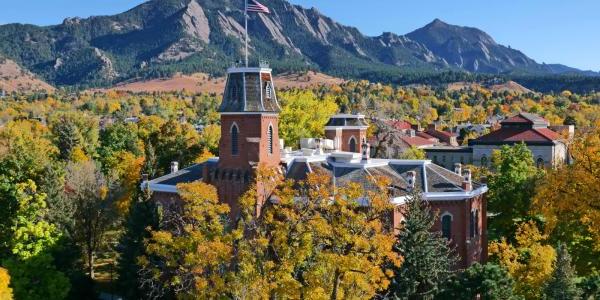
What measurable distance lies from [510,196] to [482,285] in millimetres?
17979

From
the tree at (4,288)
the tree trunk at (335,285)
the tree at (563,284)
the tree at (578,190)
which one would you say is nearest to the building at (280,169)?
the tree at (578,190)

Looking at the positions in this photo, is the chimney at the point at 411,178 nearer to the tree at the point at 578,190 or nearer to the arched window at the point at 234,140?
the tree at the point at 578,190

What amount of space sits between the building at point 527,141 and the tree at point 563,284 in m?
51.6

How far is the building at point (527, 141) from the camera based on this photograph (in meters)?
86.2

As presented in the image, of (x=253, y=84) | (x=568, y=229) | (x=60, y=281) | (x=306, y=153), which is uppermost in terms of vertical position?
(x=253, y=84)

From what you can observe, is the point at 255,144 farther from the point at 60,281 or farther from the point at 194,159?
the point at 194,159

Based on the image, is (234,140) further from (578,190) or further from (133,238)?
(578,190)

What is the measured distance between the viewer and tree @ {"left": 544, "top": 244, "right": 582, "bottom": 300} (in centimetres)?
3344

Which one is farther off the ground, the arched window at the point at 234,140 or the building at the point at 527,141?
the arched window at the point at 234,140

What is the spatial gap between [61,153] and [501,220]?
62.5 meters

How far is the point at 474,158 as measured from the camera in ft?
307

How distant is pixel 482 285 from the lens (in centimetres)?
3547

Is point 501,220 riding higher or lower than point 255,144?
lower

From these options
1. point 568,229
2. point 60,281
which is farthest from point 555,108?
point 60,281
